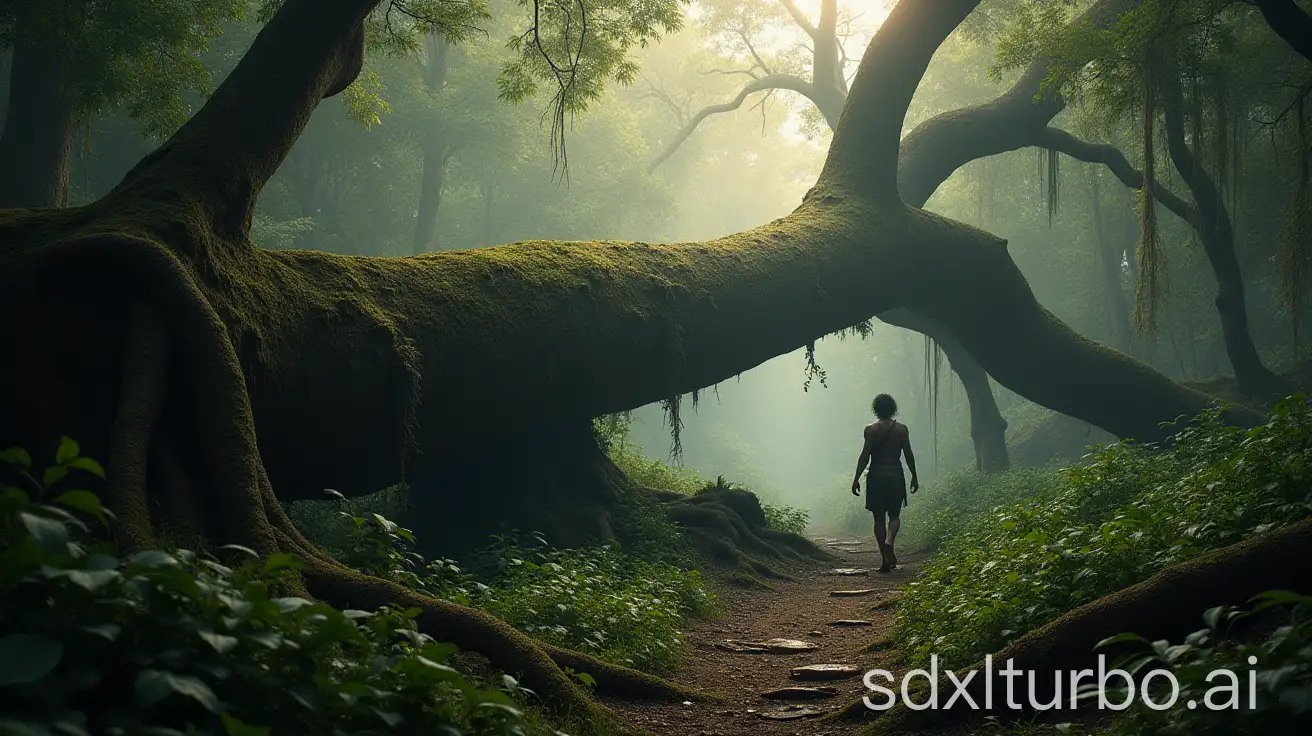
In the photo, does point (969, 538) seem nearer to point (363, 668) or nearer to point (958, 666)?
point (958, 666)

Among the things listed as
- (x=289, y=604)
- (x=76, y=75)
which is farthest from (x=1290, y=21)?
(x=76, y=75)

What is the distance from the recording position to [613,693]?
5.09 m

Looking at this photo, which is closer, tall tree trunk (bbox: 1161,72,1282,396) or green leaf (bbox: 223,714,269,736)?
green leaf (bbox: 223,714,269,736)

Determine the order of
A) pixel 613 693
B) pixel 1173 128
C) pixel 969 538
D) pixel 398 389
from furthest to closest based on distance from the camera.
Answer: pixel 1173 128
pixel 969 538
pixel 398 389
pixel 613 693

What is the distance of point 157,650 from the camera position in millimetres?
2217

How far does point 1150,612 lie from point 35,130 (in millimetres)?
13094

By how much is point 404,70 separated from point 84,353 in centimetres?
2709

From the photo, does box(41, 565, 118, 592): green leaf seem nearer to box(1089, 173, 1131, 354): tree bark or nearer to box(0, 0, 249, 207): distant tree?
box(0, 0, 249, 207): distant tree

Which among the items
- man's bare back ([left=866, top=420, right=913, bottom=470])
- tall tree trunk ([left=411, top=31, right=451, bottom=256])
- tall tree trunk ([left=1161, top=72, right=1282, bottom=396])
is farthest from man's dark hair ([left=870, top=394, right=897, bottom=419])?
tall tree trunk ([left=411, top=31, right=451, bottom=256])

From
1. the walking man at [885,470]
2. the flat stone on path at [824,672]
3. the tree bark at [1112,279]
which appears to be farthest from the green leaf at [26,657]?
the tree bark at [1112,279]

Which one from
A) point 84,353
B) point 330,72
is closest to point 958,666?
point 84,353

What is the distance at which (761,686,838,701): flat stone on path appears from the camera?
5520mm

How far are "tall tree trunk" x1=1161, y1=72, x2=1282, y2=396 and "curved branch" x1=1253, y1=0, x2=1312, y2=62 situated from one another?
4333mm

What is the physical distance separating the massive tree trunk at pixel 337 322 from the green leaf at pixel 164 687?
1830mm
